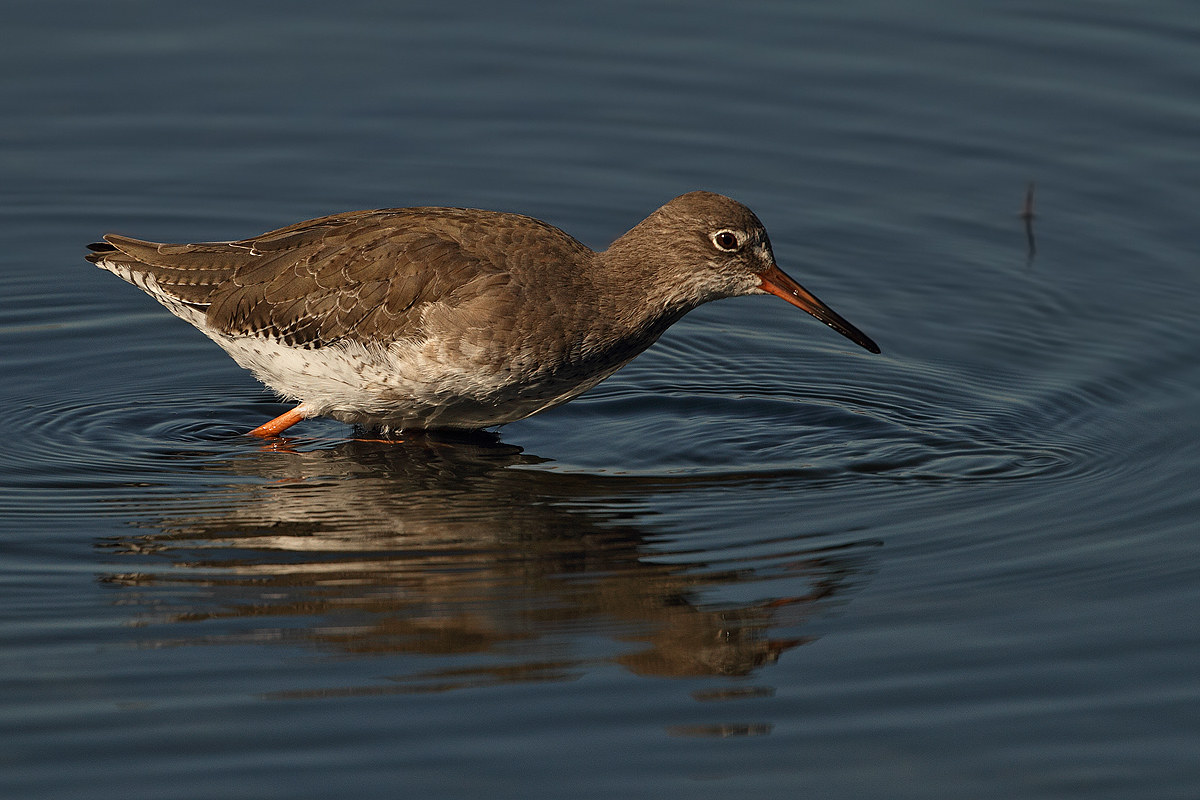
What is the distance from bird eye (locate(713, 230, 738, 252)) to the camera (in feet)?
37.3

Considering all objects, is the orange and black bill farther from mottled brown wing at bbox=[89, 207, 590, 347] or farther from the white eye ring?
mottled brown wing at bbox=[89, 207, 590, 347]

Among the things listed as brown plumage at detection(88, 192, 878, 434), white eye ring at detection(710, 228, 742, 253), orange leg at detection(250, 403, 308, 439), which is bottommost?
orange leg at detection(250, 403, 308, 439)

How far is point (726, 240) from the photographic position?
Result: 1140 centimetres

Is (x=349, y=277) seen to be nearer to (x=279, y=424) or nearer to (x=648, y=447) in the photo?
(x=279, y=424)

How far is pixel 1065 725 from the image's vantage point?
7816mm

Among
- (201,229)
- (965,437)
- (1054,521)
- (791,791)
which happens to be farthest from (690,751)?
(201,229)

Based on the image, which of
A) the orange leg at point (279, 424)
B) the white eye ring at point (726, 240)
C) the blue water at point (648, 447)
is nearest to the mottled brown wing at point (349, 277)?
the orange leg at point (279, 424)

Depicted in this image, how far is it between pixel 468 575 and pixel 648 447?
2531mm

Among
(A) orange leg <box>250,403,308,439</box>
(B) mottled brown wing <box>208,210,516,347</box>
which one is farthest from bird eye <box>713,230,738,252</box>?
(A) orange leg <box>250,403,308,439</box>

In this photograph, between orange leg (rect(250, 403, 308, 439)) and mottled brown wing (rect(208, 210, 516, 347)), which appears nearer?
mottled brown wing (rect(208, 210, 516, 347))

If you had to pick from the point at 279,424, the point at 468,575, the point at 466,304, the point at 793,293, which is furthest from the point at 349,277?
the point at 793,293

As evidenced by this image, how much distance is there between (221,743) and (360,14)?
11.9 metres

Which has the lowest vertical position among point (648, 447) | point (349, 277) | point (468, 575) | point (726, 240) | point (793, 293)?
point (468, 575)

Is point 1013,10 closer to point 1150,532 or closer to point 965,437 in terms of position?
point 965,437
